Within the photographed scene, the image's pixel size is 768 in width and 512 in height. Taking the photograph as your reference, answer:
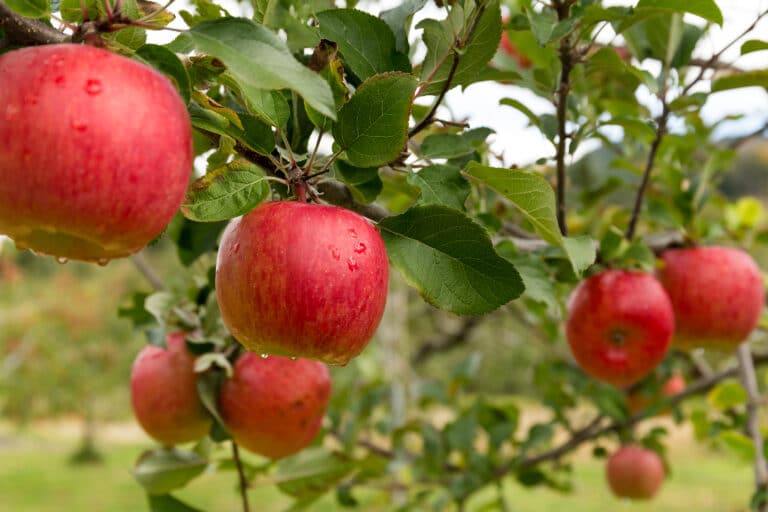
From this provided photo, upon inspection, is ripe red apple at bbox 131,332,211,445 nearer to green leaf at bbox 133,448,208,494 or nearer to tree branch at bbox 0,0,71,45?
green leaf at bbox 133,448,208,494

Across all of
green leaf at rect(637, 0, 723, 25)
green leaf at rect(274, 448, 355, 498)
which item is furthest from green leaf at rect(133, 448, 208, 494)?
green leaf at rect(637, 0, 723, 25)

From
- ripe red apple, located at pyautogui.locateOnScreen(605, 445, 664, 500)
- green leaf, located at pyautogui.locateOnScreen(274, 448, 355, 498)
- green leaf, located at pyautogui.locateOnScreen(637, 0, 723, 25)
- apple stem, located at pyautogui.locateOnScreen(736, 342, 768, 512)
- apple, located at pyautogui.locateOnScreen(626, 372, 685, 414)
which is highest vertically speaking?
green leaf, located at pyautogui.locateOnScreen(637, 0, 723, 25)

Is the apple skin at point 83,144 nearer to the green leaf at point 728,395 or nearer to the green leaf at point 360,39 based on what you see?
the green leaf at point 360,39

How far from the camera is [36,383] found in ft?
18.1

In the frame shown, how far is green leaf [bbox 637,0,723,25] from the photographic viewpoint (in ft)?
1.85

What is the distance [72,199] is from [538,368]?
3.89ft

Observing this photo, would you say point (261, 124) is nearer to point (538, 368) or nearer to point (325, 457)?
point (325, 457)

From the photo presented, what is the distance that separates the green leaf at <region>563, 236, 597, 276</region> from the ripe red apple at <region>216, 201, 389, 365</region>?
159mm

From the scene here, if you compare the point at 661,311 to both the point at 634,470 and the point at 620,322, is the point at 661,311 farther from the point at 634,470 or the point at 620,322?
the point at 634,470

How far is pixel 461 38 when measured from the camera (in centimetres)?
55

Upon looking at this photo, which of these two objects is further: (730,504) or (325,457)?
(730,504)

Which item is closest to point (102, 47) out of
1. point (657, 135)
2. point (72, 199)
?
point (72, 199)

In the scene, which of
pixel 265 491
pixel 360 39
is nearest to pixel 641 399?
A: pixel 360 39

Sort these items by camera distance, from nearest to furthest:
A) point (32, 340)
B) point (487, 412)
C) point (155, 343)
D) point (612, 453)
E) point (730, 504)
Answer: point (155, 343) → point (487, 412) → point (612, 453) → point (730, 504) → point (32, 340)
